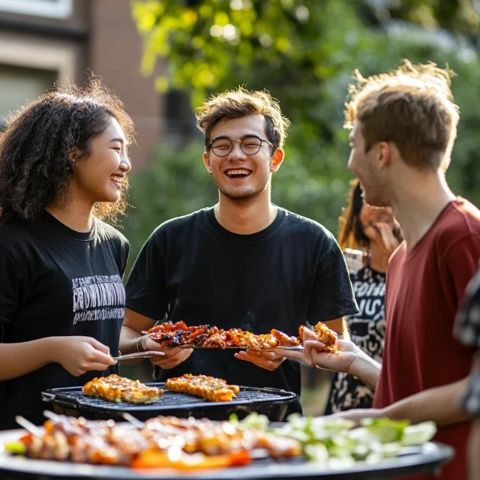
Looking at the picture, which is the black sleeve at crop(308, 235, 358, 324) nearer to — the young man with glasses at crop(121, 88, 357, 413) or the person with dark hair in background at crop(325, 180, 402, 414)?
the young man with glasses at crop(121, 88, 357, 413)

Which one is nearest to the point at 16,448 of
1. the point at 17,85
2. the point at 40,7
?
the point at 17,85

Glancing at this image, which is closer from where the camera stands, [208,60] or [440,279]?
[440,279]

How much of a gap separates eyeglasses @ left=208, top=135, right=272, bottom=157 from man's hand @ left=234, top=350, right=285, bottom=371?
0.98 meters

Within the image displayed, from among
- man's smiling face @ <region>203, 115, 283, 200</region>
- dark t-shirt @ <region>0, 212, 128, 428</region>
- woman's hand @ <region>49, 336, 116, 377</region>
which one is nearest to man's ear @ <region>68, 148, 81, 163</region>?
dark t-shirt @ <region>0, 212, 128, 428</region>

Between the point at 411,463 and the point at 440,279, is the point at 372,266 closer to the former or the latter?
the point at 440,279

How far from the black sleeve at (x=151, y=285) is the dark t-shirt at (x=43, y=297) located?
46 centimetres

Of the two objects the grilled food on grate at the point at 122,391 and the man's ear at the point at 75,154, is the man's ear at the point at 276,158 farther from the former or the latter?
the grilled food on grate at the point at 122,391

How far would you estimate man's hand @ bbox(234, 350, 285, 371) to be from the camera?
17.7 ft

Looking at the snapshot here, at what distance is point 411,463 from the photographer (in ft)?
11.6

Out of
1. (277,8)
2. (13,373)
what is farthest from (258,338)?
(277,8)

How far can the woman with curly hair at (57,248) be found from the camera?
5148mm

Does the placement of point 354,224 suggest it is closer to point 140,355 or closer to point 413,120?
point 140,355

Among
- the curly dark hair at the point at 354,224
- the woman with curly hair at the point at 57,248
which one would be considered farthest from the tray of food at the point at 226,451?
the curly dark hair at the point at 354,224

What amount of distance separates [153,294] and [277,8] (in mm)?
5574
